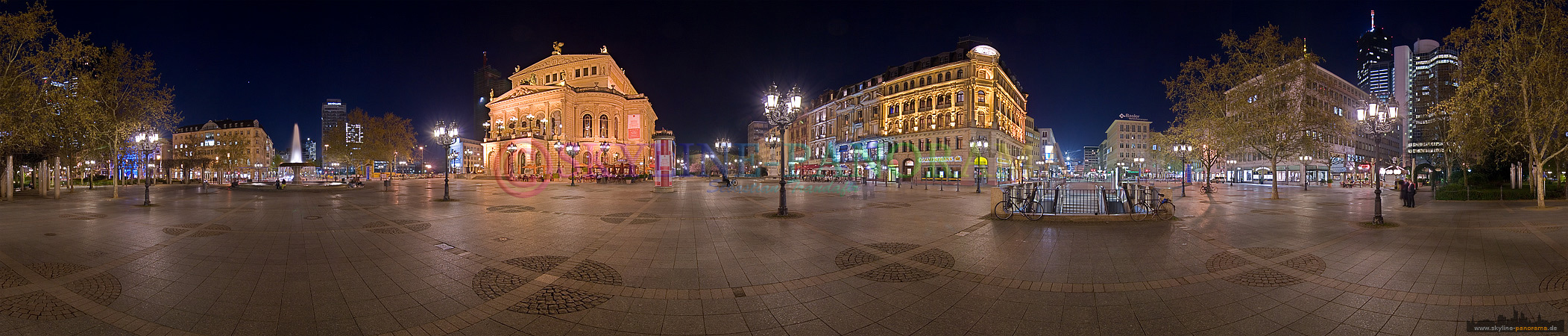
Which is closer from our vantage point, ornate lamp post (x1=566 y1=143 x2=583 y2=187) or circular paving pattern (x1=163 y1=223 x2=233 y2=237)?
circular paving pattern (x1=163 y1=223 x2=233 y2=237)

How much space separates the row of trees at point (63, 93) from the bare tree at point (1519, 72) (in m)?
41.1

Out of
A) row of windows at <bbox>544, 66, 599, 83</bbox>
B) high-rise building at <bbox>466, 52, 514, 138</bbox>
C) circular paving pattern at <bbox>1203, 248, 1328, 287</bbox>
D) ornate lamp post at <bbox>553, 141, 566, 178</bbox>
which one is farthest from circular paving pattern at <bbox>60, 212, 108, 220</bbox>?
high-rise building at <bbox>466, 52, 514, 138</bbox>

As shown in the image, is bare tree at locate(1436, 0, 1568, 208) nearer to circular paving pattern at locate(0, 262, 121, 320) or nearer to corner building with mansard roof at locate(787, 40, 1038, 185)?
circular paving pattern at locate(0, 262, 121, 320)

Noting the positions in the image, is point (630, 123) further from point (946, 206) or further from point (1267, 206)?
point (1267, 206)

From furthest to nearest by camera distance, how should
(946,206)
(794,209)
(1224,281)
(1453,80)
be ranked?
(1453,80) < (946,206) < (794,209) < (1224,281)

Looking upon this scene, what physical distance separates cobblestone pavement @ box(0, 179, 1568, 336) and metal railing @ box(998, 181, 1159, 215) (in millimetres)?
757

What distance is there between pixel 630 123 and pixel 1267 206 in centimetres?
6530

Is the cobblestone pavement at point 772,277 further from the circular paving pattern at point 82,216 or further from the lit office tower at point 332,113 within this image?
the lit office tower at point 332,113

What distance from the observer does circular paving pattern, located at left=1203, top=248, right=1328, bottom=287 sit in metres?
5.36

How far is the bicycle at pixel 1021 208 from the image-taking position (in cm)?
1124

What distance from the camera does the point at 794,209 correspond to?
14.5 m

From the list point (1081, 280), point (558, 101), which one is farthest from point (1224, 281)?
point (558, 101)

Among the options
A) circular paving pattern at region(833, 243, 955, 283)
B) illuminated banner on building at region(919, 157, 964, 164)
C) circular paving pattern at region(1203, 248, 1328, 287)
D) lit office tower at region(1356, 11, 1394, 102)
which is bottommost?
circular paving pattern at region(1203, 248, 1328, 287)

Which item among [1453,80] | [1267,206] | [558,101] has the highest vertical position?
[558,101]
